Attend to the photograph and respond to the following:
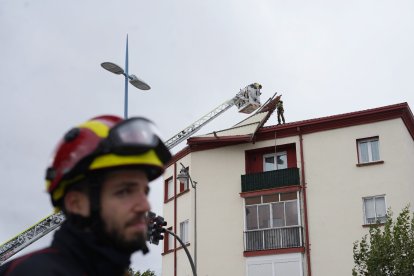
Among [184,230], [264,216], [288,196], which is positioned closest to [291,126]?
[288,196]

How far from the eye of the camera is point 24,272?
195cm

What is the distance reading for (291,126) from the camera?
31453 millimetres

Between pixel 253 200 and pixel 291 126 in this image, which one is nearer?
pixel 253 200

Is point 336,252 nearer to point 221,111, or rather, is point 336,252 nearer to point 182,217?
point 182,217

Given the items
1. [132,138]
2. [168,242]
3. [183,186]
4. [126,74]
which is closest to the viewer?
[132,138]

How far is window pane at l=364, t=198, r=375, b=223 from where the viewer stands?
27906 mm

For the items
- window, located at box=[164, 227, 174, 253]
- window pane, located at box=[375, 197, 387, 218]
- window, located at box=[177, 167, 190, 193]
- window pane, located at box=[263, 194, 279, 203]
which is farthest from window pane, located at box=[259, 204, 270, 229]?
window, located at box=[164, 227, 174, 253]

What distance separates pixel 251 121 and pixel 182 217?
6048 millimetres

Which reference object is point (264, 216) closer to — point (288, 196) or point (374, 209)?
point (288, 196)

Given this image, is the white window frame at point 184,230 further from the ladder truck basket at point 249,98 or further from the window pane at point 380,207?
the ladder truck basket at point 249,98

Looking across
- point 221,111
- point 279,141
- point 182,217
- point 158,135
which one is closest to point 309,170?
point 279,141

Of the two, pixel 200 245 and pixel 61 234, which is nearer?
pixel 61 234

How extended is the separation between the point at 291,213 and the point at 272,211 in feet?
2.93

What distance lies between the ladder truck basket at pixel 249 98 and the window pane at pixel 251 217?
10.8 metres
